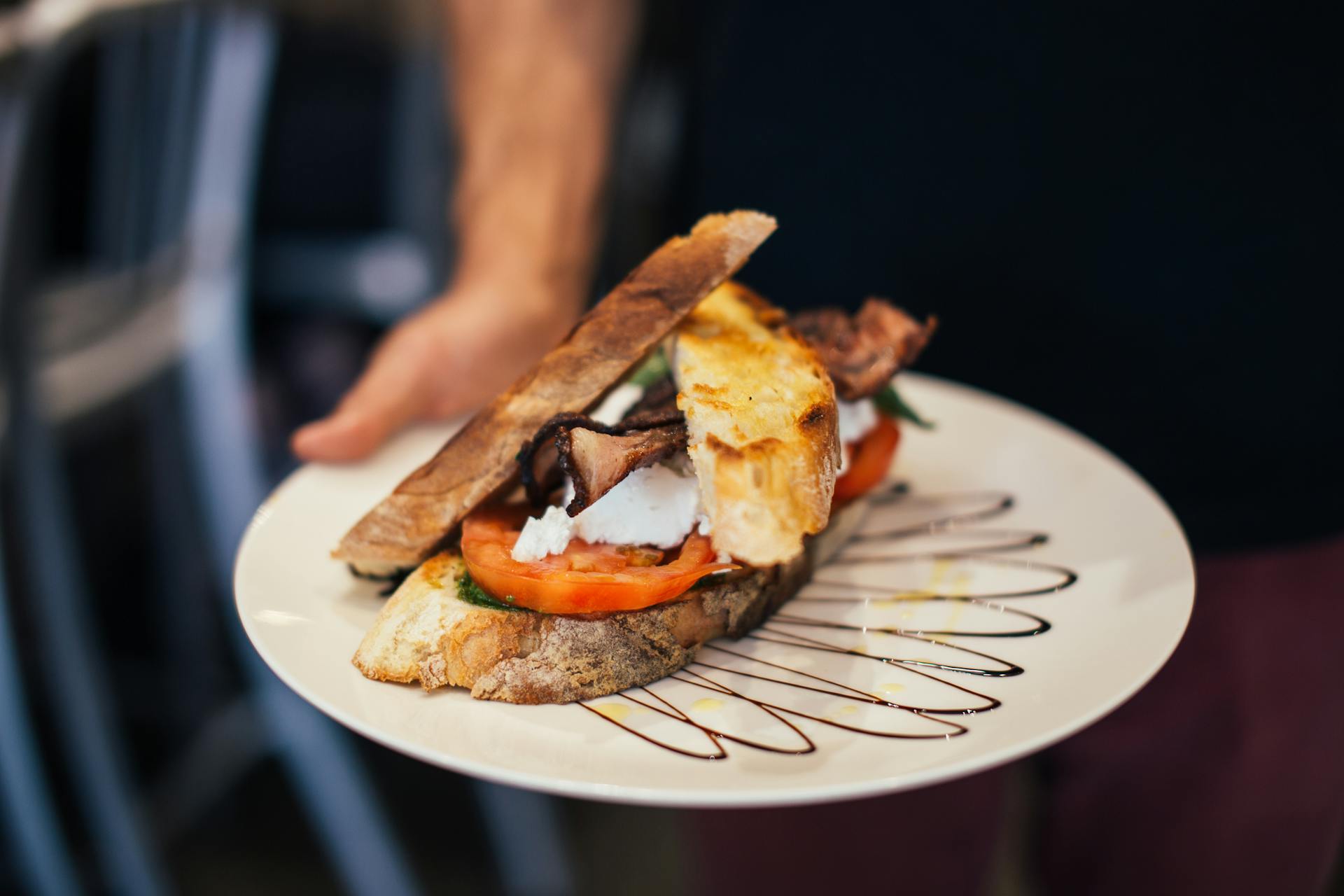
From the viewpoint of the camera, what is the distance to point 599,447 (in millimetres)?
1337

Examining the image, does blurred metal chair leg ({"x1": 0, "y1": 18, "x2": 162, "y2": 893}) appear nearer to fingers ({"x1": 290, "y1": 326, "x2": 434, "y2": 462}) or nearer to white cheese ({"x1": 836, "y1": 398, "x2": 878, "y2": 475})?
fingers ({"x1": 290, "y1": 326, "x2": 434, "y2": 462})

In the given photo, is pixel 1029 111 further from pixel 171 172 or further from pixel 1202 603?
pixel 171 172

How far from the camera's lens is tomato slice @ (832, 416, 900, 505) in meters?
1.74

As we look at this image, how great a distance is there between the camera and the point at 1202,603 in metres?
2.00

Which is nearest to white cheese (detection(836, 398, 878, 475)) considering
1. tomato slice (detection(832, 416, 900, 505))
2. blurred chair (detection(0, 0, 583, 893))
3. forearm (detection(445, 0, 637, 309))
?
tomato slice (detection(832, 416, 900, 505))

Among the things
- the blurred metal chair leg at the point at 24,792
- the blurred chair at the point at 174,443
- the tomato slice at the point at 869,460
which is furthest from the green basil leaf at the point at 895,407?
the blurred metal chair leg at the point at 24,792

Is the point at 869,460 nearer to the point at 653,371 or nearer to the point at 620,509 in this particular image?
the point at 653,371

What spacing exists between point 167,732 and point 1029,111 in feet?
12.1

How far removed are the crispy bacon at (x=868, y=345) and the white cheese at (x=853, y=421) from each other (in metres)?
0.05

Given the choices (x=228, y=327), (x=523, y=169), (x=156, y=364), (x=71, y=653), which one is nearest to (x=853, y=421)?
(x=523, y=169)

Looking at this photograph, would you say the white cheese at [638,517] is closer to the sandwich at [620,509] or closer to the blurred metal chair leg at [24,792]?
the sandwich at [620,509]

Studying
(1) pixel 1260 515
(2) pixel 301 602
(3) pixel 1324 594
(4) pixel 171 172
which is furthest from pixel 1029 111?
(4) pixel 171 172

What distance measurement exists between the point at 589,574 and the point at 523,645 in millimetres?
128

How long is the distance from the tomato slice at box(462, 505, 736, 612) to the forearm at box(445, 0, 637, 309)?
114 cm
